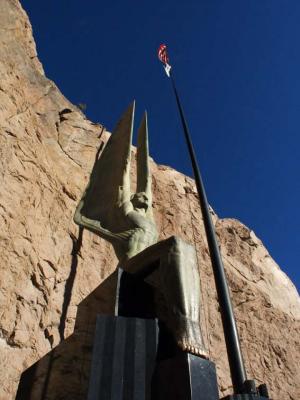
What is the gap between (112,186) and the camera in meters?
4.38

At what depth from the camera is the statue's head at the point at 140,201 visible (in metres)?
4.31

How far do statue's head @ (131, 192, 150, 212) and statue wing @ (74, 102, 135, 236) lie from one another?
0.10 m

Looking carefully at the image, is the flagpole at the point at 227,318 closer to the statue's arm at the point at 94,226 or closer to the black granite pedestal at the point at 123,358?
the black granite pedestal at the point at 123,358

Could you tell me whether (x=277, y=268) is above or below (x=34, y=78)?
below

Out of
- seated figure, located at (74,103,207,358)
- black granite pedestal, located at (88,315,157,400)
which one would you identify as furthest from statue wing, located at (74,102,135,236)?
black granite pedestal, located at (88,315,157,400)

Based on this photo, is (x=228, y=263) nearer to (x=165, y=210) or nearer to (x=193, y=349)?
(x=165, y=210)

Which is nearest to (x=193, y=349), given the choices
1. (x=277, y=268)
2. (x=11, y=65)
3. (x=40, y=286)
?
(x=40, y=286)

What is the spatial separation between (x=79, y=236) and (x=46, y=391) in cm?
238

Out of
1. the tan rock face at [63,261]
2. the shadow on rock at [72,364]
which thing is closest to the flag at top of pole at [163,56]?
the tan rock face at [63,261]

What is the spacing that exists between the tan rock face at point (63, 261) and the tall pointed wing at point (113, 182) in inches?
31.9

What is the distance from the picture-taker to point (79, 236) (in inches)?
211

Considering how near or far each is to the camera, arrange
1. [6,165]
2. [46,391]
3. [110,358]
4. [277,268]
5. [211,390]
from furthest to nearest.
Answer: [277,268] < [6,165] < [46,391] < [110,358] < [211,390]

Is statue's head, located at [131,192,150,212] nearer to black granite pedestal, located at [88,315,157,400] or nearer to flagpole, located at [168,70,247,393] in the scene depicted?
flagpole, located at [168,70,247,393]

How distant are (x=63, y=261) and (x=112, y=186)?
3.70 feet
